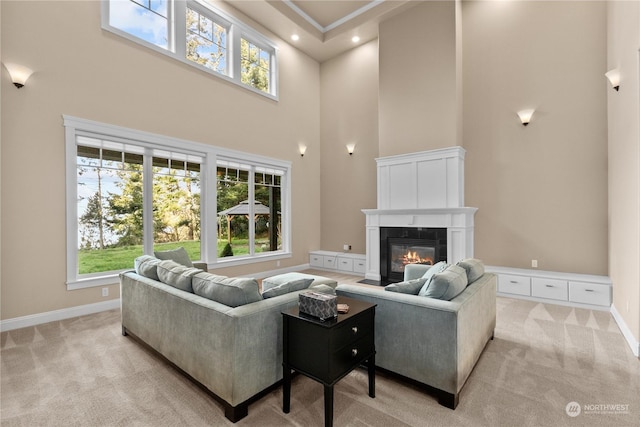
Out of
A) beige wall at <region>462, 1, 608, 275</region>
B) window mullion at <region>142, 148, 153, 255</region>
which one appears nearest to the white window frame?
window mullion at <region>142, 148, 153, 255</region>

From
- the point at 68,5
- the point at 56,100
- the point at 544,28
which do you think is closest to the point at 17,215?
the point at 56,100

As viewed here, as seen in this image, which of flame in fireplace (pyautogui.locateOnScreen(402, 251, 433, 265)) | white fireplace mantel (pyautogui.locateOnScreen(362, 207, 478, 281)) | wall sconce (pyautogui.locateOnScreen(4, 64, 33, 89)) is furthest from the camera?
flame in fireplace (pyautogui.locateOnScreen(402, 251, 433, 265))

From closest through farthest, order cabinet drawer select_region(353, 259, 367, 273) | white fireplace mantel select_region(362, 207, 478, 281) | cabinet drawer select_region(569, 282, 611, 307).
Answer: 1. cabinet drawer select_region(569, 282, 611, 307)
2. white fireplace mantel select_region(362, 207, 478, 281)
3. cabinet drawer select_region(353, 259, 367, 273)

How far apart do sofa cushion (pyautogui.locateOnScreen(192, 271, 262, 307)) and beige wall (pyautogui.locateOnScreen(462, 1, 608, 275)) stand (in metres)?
4.67

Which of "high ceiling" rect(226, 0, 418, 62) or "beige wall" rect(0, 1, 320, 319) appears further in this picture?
"high ceiling" rect(226, 0, 418, 62)

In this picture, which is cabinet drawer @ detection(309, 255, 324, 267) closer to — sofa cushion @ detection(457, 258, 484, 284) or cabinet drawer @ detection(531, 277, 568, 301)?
cabinet drawer @ detection(531, 277, 568, 301)

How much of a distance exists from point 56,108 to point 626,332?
7.00 metres

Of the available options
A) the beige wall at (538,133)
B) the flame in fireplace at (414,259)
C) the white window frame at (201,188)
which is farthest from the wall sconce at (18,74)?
the beige wall at (538,133)

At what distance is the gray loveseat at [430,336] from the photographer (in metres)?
2.06

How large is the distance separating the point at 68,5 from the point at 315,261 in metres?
5.95

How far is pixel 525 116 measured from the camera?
4953 millimetres

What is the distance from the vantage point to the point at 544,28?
16.0ft

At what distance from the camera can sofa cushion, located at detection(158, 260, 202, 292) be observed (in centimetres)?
249

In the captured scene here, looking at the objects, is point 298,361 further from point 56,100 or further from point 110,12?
point 110,12
